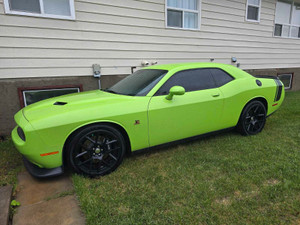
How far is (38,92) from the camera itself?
14.2 ft

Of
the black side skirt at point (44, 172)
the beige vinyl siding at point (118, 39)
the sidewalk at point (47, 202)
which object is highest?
the beige vinyl siding at point (118, 39)

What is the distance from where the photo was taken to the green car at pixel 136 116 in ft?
7.40

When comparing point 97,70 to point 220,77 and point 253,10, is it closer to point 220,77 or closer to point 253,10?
point 220,77

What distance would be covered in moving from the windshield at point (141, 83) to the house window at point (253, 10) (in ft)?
19.7

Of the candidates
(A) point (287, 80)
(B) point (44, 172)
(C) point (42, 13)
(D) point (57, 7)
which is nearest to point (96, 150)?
(B) point (44, 172)

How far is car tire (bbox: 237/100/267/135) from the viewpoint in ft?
11.7

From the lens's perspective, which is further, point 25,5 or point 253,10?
point 253,10

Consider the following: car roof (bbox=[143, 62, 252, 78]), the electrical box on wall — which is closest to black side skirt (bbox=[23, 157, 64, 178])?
car roof (bbox=[143, 62, 252, 78])

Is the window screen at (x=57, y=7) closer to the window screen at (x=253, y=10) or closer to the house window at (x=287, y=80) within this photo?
the window screen at (x=253, y=10)

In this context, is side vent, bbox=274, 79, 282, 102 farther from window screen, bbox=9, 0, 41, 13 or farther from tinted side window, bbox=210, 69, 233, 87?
window screen, bbox=9, 0, 41, 13

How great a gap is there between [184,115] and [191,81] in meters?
0.61

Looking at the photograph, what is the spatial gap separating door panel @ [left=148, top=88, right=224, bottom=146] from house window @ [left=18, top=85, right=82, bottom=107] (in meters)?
2.78

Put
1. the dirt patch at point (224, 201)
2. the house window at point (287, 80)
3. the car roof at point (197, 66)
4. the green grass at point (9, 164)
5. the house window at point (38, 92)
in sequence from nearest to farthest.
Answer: the dirt patch at point (224, 201) < the green grass at point (9, 164) < the car roof at point (197, 66) < the house window at point (38, 92) < the house window at point (287, 80)

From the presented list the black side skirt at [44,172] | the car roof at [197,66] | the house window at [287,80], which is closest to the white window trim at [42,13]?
the car roof at [197,66]
